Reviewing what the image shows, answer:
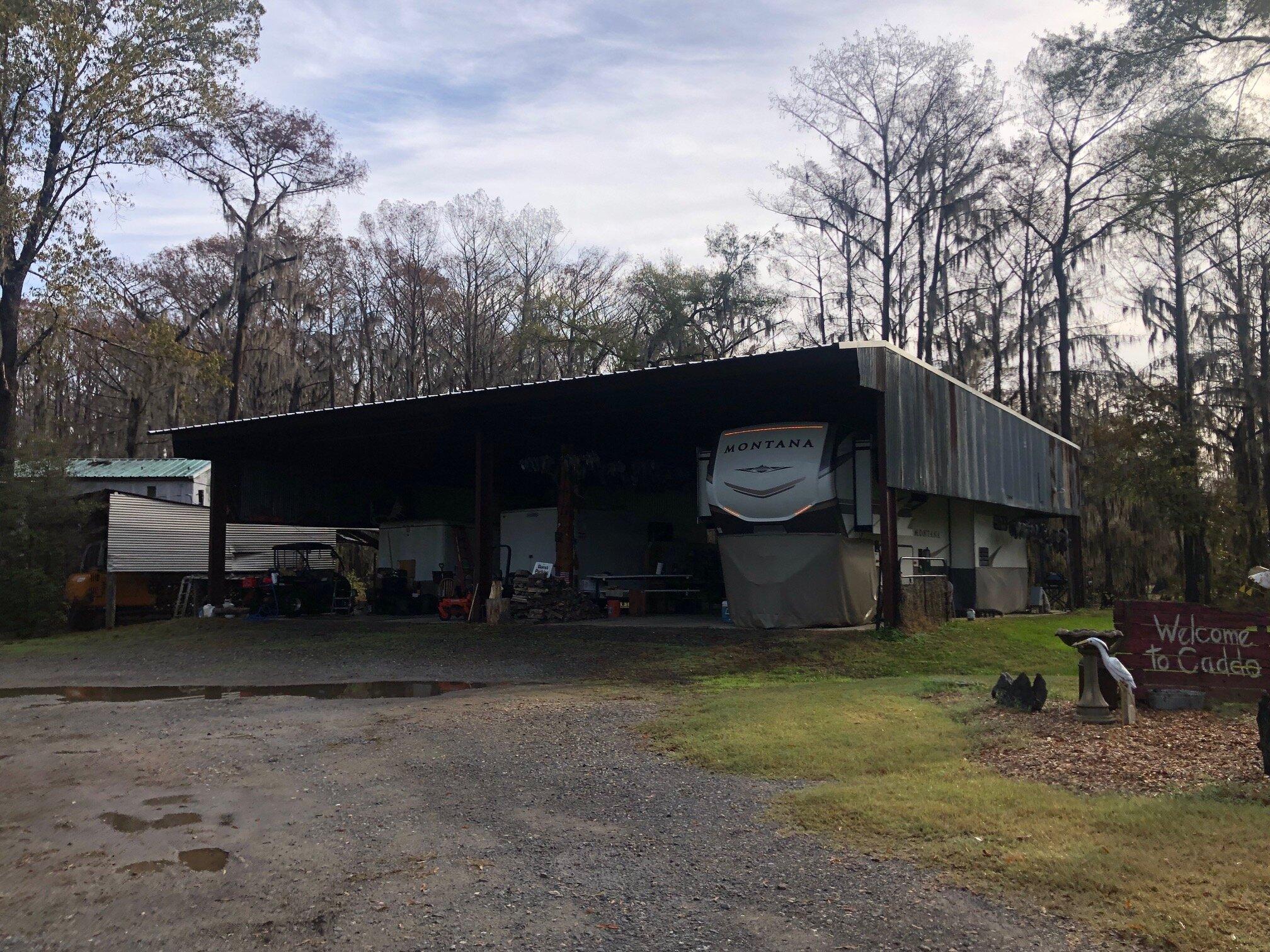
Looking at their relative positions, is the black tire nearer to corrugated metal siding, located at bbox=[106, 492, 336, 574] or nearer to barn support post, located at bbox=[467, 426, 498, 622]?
corrugated metal siding, located at bbox=[106, 492, 336, 574]

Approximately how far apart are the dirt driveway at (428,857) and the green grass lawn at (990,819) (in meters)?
0.30

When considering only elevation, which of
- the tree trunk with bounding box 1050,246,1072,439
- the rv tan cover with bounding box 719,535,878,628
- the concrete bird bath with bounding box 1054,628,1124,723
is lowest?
the concrete bird bath with bounding box 1054,628,1124,723

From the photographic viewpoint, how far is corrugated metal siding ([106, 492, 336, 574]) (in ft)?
82.1

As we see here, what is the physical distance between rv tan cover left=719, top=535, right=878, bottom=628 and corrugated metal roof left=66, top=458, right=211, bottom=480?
820 inches

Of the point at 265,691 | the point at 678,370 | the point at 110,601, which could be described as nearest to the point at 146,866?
the point at 265,691

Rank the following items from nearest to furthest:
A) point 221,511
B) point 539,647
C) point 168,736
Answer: point 168,736 < point 539,647 < point 221,511

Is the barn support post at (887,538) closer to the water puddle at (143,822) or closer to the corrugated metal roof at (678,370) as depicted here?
the corrugated metal roof at (678,370)

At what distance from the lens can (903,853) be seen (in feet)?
16.5

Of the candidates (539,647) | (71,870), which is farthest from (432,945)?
(539,647)

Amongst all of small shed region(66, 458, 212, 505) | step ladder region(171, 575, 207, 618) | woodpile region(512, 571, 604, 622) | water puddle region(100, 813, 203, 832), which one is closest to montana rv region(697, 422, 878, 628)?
woodpile region(512, 571, 604, 622)

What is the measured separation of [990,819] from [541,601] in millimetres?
15033

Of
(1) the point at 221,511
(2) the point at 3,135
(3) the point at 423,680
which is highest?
(2) the point at 3,135

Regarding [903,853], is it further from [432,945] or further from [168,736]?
[168,736]

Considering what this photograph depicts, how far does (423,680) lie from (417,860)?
888cm
